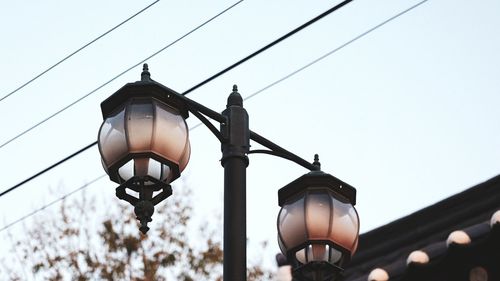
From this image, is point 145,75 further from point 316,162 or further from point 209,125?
point 316,162

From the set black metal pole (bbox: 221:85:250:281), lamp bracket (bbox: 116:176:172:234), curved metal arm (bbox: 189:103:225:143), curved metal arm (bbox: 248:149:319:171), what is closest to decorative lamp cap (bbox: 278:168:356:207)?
curved metal arm (bbox: 248:149:319:171)

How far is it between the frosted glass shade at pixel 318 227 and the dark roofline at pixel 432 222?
2.68m

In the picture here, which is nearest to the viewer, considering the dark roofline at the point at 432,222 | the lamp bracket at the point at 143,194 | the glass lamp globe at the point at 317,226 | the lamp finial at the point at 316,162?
the lamp bracket at the point at 143,194

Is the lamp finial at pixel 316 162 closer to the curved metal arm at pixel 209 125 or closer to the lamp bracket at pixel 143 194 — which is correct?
the curved metal arm at pixel 209 125

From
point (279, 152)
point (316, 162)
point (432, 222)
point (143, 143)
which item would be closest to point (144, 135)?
point (143, 143)

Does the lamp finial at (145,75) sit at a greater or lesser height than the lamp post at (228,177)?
greater

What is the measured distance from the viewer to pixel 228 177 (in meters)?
5.68

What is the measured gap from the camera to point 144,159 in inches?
215

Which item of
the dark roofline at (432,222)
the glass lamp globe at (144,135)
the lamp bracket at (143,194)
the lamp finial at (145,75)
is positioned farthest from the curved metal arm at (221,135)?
the dark roofline at (432,222)

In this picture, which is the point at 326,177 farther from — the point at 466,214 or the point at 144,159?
the point at 466,214

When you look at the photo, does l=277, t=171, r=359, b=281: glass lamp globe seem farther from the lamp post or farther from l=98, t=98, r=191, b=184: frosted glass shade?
l=98, t=98, r=191, b=184: frosted glass shade

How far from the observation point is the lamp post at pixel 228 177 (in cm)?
545

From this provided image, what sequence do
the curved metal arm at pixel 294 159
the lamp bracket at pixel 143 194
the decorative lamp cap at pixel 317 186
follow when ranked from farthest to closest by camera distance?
the curved metal arm at pixel 294 159
the decorative lamp cap at pixel 317 186
the lamp bracket at pixel 143 194

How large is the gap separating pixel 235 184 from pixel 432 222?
151 inches
